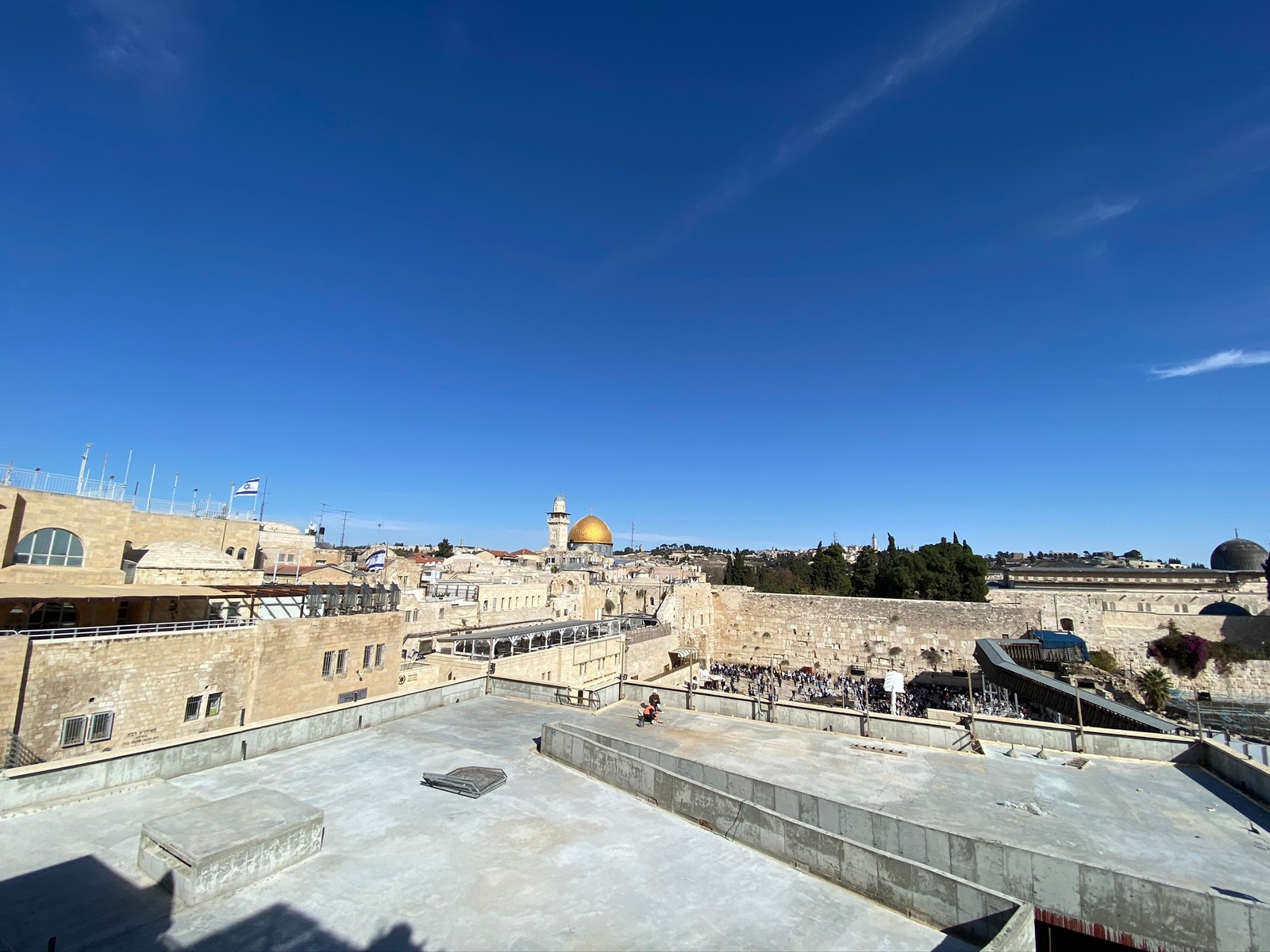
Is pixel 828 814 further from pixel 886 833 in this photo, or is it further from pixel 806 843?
pixel 806 843

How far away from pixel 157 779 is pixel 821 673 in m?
41.1

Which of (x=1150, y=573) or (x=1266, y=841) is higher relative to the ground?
(x=1150, y=573)

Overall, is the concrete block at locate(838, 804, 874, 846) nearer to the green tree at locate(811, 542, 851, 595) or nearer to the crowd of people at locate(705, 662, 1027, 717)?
the crowd of people at locate(705, 662, 1027, 717)

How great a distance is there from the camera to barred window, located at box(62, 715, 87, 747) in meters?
13.8

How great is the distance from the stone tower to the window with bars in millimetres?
93243

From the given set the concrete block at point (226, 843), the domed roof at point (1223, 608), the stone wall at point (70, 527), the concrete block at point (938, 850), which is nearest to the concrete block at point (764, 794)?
the concrete block at point (938, 850)

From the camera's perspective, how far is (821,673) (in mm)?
42562

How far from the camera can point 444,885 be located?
6141mm

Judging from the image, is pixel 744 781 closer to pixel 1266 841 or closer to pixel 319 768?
pixel 319 768

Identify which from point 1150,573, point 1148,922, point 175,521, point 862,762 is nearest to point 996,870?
point 1148,922

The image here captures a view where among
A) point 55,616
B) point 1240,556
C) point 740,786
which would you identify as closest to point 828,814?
point 740,786

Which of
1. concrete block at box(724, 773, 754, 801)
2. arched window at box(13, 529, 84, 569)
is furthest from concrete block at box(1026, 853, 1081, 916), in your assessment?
arched window at box(13, 529, 84, 569)

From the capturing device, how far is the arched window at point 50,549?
17891 mm

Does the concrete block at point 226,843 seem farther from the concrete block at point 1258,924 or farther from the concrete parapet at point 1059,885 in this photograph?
the concrete block at point 1258,924
